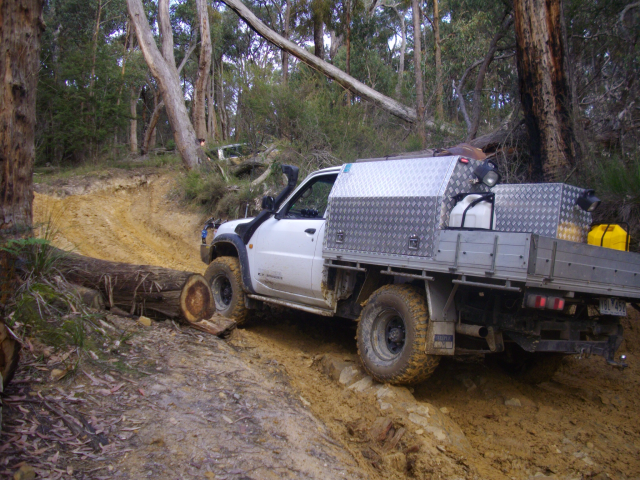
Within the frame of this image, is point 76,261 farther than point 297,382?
Yes

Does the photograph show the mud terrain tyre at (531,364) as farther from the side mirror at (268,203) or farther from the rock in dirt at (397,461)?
the side mirror at (268,203)

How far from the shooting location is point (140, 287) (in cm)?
530

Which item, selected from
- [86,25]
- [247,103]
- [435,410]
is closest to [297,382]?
[435,410]

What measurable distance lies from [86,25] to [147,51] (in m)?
13.3

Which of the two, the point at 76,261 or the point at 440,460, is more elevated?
the point at 76,261

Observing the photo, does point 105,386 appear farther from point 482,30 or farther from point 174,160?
point 482,30

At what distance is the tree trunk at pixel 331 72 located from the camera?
14180mm

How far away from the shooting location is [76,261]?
18.1 feet

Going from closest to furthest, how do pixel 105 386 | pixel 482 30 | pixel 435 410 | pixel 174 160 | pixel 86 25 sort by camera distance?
1. pixel 105 386
2. pixel 435 410
3. pixel 482 30
4. pixel 174 160
5. pixel 86 25

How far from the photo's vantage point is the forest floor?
2.91m

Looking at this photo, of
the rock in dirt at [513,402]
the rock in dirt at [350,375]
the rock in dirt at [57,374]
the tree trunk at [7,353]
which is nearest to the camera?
the tree trunk at [7,353]

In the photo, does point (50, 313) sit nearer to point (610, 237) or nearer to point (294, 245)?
point (294, 245)

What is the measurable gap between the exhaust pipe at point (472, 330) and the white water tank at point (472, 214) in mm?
870

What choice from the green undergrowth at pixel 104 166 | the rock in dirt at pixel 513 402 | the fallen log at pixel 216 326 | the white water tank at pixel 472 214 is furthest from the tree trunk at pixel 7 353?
the green undergrowth at pixel 104 166
